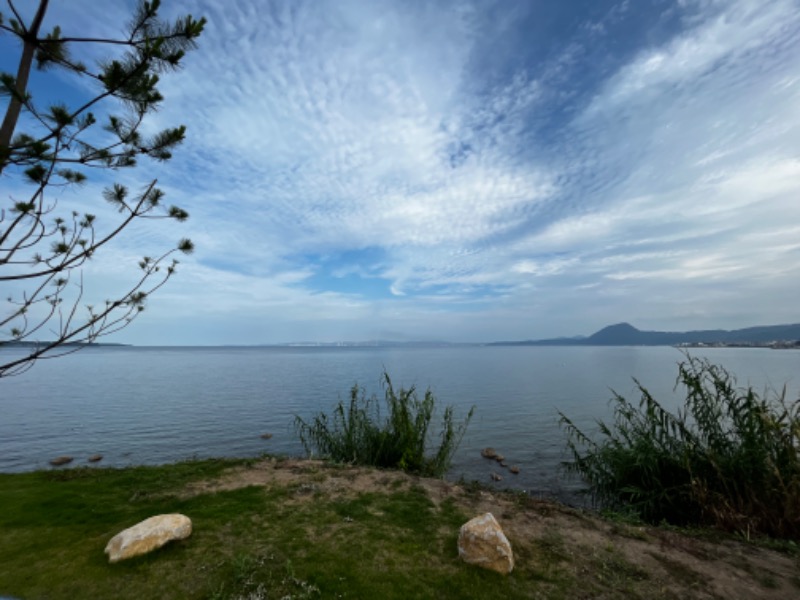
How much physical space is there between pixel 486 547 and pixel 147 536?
15.3 ft

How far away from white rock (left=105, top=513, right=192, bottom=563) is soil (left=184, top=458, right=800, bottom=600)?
82.1 inches

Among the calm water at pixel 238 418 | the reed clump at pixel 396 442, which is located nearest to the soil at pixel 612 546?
the reed clump at pixel 396 442

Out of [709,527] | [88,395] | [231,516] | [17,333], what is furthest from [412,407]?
[88,395]

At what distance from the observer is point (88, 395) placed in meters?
36.1

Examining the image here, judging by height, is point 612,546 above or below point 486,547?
below

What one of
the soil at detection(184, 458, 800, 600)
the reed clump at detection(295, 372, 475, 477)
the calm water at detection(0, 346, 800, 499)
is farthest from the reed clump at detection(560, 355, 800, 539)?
the calm water at detection(0, 346, 800, 499)

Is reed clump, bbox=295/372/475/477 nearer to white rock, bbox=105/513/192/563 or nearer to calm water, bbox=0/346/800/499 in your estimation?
calm water, bbox=0/346/800/499

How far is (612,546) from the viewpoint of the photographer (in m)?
5.64

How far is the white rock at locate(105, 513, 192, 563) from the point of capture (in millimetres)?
5051

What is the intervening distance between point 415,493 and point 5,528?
684 centimetres

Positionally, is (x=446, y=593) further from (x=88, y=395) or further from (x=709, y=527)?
(x=88, y=395)

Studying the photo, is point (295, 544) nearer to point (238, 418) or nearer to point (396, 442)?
point (396, 442)

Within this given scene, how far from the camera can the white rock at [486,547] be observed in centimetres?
488

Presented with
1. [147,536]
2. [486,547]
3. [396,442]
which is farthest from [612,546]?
[147,536]
